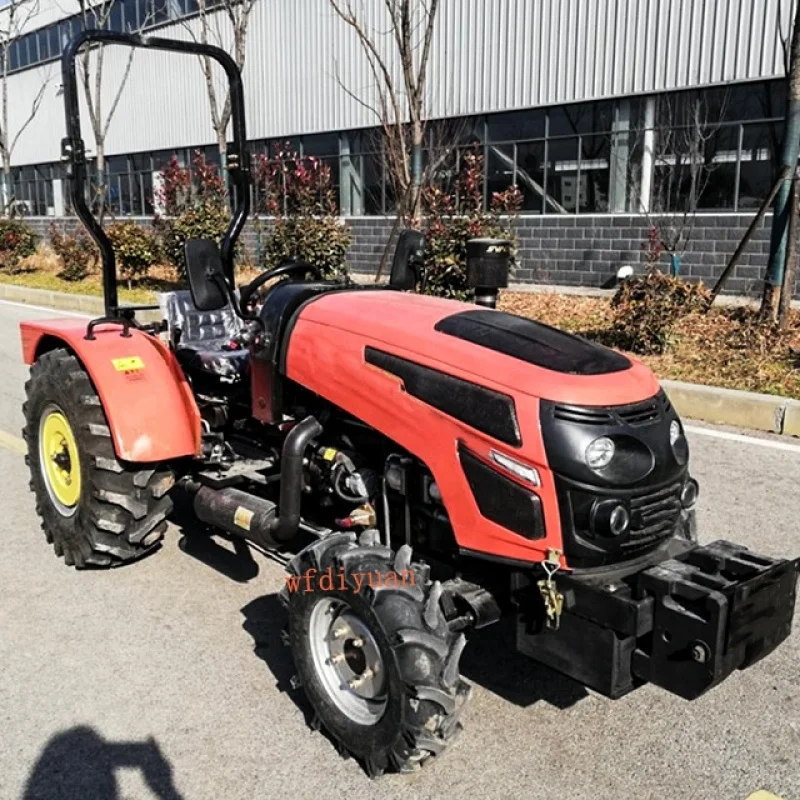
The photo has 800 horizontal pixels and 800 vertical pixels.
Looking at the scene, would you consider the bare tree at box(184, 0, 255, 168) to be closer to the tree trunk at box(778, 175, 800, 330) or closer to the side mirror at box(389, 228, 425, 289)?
the tree trunk at box(778, 175, 800, 330)

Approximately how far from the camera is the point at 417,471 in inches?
123

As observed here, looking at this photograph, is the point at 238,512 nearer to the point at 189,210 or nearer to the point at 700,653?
the point at 700,653

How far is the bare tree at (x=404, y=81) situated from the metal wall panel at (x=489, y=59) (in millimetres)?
163

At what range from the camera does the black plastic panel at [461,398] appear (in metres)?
2.77

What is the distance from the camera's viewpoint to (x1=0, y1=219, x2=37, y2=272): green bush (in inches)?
851

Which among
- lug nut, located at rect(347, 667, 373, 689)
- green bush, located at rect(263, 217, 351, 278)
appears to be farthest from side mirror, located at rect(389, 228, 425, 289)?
green bush, located at rect(263, 217, 351, 278)

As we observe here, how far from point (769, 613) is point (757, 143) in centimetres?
1176

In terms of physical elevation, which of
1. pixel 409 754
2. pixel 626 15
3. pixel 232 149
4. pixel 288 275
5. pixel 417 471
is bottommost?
pixel 409 754

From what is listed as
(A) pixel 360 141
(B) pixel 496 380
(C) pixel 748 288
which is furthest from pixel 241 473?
(A) pixel 360 141

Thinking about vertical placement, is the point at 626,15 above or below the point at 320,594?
above

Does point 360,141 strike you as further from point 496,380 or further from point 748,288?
point 496,380

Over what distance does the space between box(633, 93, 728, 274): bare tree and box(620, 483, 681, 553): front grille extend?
34.8ft

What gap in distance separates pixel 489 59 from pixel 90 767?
1542 centimetres

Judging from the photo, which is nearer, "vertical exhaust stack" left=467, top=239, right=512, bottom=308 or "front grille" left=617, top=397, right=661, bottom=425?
"front grille" left=617, top=397, right=661, bottom=425
